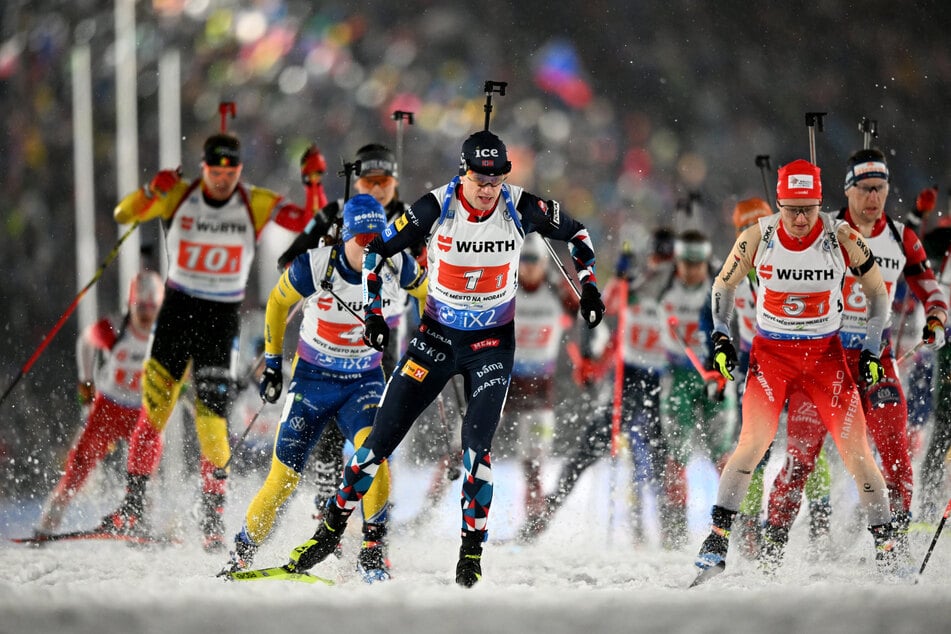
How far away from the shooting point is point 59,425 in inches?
372

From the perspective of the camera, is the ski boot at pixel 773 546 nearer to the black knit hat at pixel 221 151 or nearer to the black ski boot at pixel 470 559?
the black ski boot at pixel 470 559

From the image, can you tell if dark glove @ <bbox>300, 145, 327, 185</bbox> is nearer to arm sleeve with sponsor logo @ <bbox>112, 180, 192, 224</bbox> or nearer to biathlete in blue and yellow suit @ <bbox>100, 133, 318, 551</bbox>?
biathlete in blue and yellow suit @ <bbox>100, 133, 318, 551</bbox>

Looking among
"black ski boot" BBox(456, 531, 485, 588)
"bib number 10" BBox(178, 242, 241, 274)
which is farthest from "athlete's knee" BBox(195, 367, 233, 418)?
"black ski boot" BBox(456, 531, 485, 588)

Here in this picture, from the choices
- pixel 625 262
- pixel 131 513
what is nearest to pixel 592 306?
pixel 625 262

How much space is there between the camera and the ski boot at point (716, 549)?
17.8 feet

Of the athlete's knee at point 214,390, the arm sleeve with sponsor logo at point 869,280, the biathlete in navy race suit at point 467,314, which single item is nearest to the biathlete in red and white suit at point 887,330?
the arm sleeve with sponsor logo at point 869,280

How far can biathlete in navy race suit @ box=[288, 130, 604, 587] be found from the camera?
17.2 feet

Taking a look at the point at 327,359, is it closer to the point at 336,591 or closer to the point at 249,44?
the point at 336,591

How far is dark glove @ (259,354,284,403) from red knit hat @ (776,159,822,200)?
235 cm

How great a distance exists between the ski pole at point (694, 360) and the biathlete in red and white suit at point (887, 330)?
2.08ft

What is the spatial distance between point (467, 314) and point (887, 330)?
2.15 m

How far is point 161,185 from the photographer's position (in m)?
6.87

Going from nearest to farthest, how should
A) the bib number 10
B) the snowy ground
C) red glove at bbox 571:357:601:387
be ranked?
the snowy ground, the bib number 10, red glove at bbox 571:357:601:387

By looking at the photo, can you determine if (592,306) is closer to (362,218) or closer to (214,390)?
(362,218)
